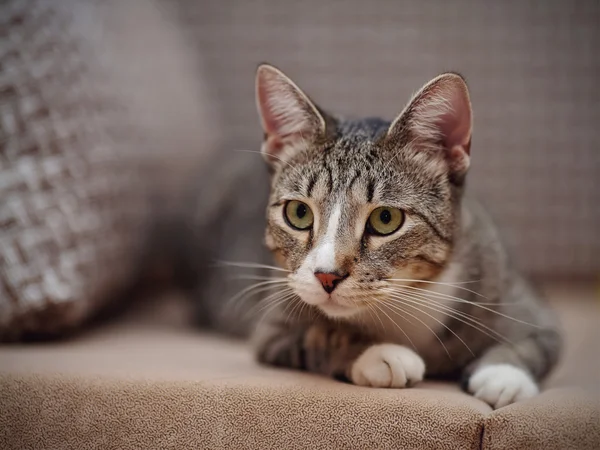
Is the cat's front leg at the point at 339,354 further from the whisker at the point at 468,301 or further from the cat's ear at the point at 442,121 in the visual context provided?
the cat's ear at the point at 442,121

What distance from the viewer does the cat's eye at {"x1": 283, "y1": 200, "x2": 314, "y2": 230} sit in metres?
1.04

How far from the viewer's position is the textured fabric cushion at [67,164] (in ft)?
3.94

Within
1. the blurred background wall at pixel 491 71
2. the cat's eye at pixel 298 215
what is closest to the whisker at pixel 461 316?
the cat's eye at pixel 298 215

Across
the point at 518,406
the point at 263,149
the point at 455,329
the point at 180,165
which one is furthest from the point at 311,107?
Answer: the point at 180,165

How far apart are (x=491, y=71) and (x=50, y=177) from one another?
1.32 meters

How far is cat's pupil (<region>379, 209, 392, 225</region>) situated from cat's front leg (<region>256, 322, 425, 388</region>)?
0.65 ft

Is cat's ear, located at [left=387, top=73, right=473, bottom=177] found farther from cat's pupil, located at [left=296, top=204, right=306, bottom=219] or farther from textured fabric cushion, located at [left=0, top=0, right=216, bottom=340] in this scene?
textured fabric cushion, located at [left=0, top=0, right=216, bottom=340]

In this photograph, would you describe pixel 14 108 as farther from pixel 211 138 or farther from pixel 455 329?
pixel 455 329

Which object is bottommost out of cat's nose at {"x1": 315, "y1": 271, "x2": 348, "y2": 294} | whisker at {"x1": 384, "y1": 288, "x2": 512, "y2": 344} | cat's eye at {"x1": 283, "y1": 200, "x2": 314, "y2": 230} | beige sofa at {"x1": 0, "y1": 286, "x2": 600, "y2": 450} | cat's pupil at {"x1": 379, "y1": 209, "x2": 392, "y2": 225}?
beige sofa at {"x1": 0, "y1": 286, "x2": 600, "y2": 450}

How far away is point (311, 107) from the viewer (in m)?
1.08

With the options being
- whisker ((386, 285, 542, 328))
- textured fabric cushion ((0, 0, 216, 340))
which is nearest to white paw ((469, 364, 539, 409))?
whisker ((386, 285, 542, 328))

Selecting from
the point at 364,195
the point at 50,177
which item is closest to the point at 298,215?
the point at 364,195

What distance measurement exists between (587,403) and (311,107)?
640 mm

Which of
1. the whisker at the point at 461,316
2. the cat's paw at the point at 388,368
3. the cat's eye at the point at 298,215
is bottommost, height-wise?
the cat's paw at the point at 388,368
